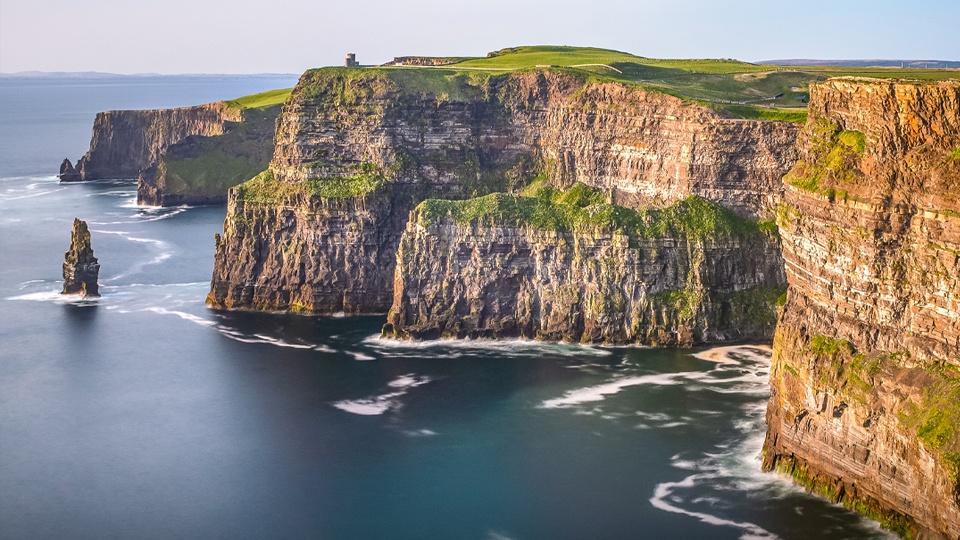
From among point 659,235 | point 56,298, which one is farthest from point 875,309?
point 56,298

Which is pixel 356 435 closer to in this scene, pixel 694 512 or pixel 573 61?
pixel 694 512

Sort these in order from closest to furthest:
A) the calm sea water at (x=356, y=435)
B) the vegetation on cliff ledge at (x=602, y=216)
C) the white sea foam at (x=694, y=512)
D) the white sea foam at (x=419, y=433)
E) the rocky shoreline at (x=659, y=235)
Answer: the rocky shoreline at (x=659, y=235)
the white sea foam at (x=694, y=512)
the calm sea water at (x=356, y=435)
the white sea foam at (x=419, y=433)
the vegetation on cliff ledge at (x=602, y=216)

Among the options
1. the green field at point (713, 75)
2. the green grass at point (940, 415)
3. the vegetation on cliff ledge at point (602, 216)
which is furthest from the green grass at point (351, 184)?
the green grass at point (940, 415)

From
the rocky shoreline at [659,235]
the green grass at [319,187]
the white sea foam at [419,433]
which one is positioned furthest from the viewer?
the green grass at [319,187]

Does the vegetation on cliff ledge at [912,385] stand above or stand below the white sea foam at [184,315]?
above

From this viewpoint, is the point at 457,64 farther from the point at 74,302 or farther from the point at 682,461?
the point at 682,461

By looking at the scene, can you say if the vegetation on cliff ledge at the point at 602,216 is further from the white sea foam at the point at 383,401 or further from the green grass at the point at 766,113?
the white sea foam at the point at 383,401

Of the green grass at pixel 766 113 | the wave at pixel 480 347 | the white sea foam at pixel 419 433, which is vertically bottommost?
the white sea foam at pixel 419 433

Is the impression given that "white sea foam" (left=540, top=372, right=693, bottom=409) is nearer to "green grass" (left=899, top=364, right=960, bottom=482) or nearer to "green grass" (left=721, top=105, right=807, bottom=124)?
"green grass" (left=721, top=105, right=807, bottom=124)
